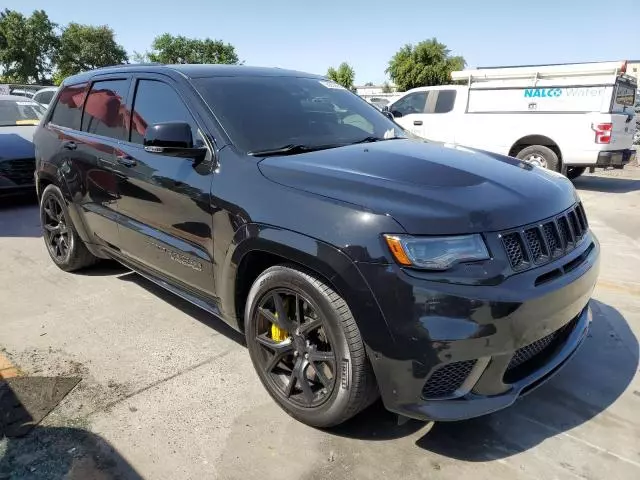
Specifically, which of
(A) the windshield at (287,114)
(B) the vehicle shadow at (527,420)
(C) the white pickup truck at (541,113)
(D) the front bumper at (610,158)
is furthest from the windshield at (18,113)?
(D) the front bumper at (610,158)

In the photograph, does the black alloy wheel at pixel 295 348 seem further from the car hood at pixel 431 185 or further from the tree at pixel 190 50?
the tree at pixel 190 50

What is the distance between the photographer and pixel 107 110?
3.94m

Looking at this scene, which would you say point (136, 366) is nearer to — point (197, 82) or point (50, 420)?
point (50, 420)

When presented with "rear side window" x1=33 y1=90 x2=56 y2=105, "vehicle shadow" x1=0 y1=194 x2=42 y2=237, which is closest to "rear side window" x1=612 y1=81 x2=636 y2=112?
"vehicle shadow" x1=0 y1=194 x2=42 y2=237

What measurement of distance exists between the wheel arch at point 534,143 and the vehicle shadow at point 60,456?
9.28m

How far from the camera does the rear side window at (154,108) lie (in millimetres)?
3209

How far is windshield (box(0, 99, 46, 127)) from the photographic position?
343 inches

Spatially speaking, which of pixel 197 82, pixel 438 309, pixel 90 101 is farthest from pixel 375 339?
pixel 90 101

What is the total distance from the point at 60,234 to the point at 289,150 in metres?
3.02

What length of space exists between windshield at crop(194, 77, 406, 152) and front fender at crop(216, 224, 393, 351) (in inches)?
23.5

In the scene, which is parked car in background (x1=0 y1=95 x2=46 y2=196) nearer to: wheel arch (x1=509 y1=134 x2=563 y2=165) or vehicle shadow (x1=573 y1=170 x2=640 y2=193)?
wheel arch (x1=509 y1=134 x2=563 y2=165)

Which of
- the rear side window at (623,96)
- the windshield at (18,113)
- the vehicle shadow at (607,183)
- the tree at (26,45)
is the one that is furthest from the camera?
the tree at (26,45)

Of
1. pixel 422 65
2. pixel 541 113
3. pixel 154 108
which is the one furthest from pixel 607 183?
pixel 422 65

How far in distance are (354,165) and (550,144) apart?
328 inches
